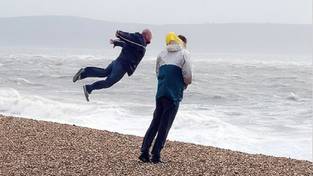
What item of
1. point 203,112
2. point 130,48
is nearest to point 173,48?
point 130,48

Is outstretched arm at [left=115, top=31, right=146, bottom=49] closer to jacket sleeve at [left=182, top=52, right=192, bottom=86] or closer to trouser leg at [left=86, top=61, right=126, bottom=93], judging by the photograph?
trouser leg at [left=86, top=61, right=126, bottom=93]

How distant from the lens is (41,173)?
9.23 meters

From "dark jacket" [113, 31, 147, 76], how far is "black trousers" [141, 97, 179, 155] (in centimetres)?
98

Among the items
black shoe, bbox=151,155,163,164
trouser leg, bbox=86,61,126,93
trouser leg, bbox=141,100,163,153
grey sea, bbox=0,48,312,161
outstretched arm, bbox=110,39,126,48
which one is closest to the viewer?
outstretched arm, bbox=110,39,126,48

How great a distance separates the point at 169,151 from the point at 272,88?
29099 mm

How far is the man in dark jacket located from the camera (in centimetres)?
866

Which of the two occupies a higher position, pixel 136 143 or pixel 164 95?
Answer: pixel 164 95

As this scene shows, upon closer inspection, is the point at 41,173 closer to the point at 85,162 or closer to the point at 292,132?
the point at 85,162

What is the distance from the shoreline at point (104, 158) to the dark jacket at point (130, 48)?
5.43 feet

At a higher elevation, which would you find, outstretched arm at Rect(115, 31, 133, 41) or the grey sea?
outstretched arm at Rect(115, 31, 133, 41)

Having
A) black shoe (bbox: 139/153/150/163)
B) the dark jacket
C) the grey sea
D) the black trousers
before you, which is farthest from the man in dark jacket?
the grey sea

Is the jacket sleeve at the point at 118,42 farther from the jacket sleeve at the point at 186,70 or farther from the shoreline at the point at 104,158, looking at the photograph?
the shoreline at the point at 104,158

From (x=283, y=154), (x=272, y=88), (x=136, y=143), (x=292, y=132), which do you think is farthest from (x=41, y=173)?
(x=272, y=88)

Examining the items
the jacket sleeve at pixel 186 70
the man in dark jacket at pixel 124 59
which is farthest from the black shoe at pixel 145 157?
the man in dark jacket at pixel 124 59
